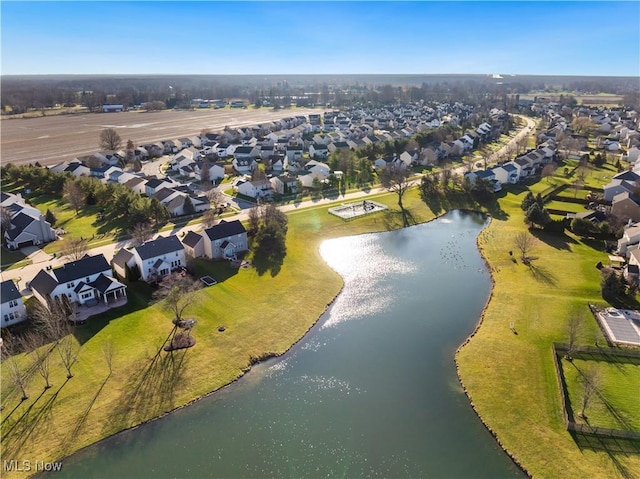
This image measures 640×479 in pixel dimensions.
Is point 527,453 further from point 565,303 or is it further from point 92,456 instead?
point 92,456

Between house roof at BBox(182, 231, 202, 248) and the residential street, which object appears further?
house roof at BBox(182, 231, 202, 248)

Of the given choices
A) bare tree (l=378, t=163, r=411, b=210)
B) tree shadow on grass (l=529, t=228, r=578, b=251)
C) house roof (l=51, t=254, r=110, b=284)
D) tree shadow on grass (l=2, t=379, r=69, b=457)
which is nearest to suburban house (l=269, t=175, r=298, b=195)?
bare tree (l=378, t=163, r=411, b=210)

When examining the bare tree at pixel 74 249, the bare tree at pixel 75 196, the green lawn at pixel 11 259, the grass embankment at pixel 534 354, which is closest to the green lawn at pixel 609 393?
the grass embankment at pixel 534 354

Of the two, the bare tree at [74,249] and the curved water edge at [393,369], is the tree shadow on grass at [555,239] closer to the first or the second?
the curved water edge at [393,369]

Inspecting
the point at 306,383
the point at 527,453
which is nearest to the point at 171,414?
the point at 306,383

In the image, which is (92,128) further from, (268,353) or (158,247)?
(268,353)

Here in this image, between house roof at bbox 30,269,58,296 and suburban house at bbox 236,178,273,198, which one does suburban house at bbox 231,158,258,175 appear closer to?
suburban house at bbox 236,178,273,198
